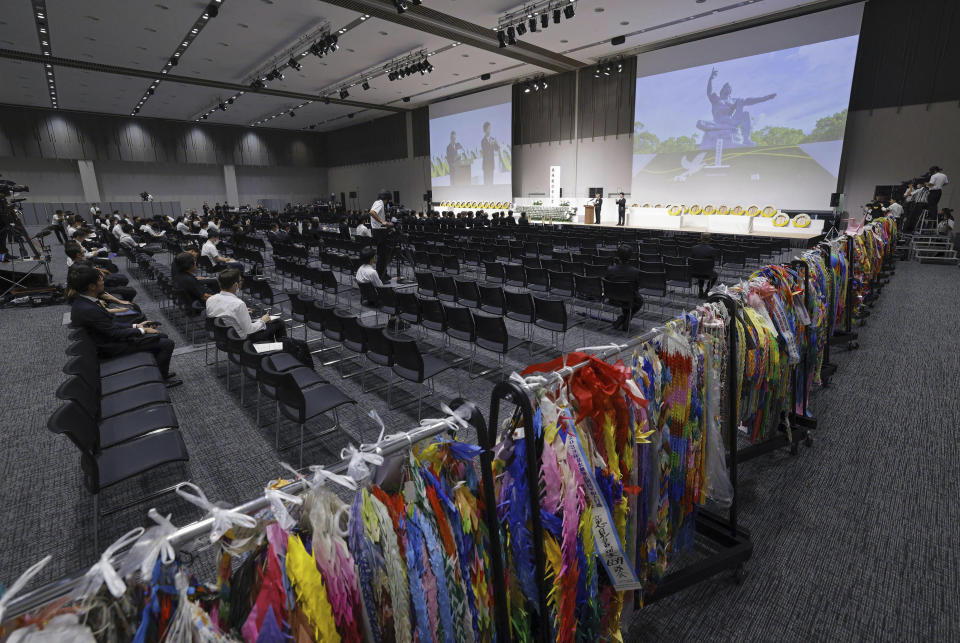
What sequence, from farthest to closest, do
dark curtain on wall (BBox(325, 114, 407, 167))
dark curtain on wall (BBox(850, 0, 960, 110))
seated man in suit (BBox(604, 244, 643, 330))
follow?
dark curtain on wall (BBox(325, 114, 407, 167)) < dark curtain on wall (BBox(850, 0, 960, 110)) < seated man in suit (BBox(604, 244, 643, 330))

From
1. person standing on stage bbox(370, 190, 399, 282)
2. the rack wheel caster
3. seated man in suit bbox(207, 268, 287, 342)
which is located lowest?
the rack wheel caster

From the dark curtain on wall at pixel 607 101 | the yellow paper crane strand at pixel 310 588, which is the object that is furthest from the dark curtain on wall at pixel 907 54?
the yellow paper crane strand at pixel 310 588

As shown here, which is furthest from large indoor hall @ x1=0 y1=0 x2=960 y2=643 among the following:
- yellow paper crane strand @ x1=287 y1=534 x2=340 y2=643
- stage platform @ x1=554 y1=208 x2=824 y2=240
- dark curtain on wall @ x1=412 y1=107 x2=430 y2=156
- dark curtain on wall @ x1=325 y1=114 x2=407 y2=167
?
dark curtain on wall @ x1=325 y1=114 x2=407 y2=167

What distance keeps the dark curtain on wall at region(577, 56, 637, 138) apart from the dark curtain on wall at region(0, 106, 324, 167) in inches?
837

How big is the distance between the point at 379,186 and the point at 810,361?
97.7 feet

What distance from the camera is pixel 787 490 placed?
272cm

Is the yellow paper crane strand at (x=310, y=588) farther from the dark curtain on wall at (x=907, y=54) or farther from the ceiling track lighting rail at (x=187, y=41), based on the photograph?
the dark curtain on wall at (x=907, y=54)

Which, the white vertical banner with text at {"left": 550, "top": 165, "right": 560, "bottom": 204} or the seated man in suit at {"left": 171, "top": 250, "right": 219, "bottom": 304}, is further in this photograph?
the white vertical banner with text at {"left": 550, "top": 165, "right": 560, "bottom": 204}

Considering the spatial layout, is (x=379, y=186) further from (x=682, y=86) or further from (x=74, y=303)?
(x=74, y=303)

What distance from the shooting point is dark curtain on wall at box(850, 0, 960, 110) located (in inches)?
444

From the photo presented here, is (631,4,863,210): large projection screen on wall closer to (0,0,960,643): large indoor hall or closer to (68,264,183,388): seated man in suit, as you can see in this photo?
(0,0,960,643): large indoor hall

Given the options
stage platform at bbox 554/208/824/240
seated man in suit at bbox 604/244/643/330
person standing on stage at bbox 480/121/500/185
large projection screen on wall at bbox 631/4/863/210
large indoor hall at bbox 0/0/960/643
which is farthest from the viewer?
person standing on stage at bbox 480/121/500/185

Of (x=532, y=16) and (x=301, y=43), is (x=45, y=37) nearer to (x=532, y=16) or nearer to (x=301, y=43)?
(x=301, y=43)

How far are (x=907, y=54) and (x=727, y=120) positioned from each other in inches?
173
